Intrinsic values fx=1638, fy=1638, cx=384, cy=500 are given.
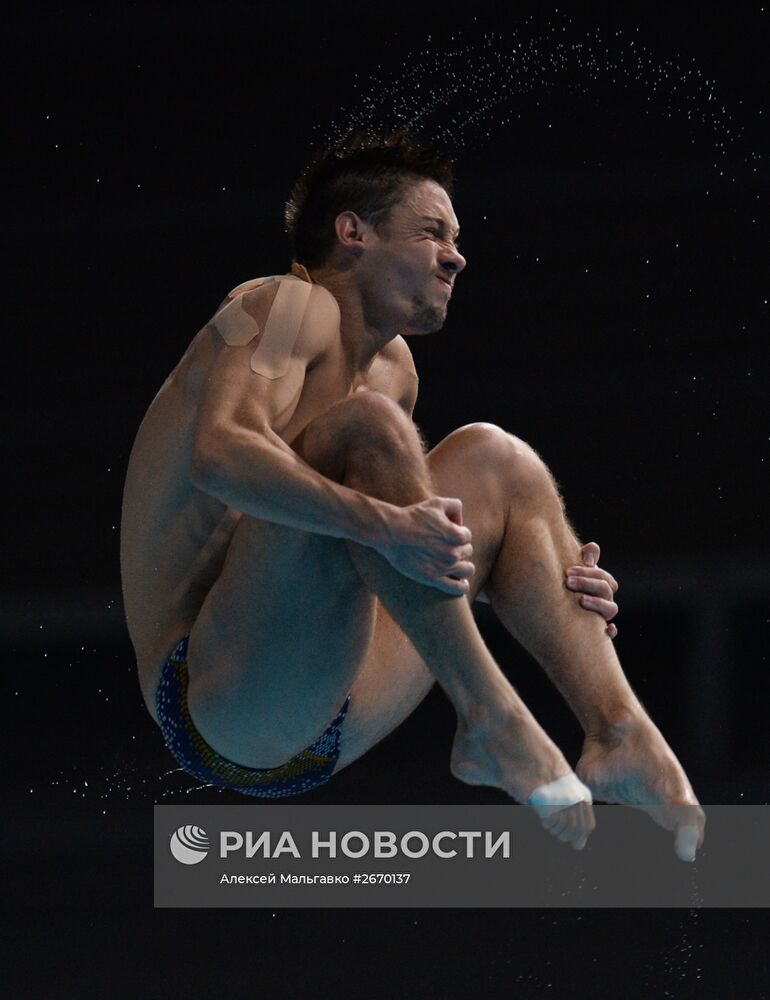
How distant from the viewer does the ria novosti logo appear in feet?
8.48

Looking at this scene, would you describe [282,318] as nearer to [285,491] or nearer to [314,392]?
[314,392]

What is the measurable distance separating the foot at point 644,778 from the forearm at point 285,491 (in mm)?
411

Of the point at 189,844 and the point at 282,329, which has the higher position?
the point at 282,329

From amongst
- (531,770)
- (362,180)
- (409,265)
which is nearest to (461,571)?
(531,770)

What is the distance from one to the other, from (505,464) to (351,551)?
0.89 ft

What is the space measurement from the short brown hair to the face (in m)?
0.02

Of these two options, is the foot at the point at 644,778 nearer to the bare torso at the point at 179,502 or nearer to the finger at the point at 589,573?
the finger at the point at 589,573

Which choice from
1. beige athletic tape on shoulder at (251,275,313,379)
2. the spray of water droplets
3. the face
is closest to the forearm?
beige athletic tape on shoulder at (251,275,313,379)

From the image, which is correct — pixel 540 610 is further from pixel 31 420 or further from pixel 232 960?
pixel 31 420

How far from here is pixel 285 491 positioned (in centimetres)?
186

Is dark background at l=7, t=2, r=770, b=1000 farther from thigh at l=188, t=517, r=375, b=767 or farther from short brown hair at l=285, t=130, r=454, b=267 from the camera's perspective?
thigh at l=188, t=517, r=375, b=767

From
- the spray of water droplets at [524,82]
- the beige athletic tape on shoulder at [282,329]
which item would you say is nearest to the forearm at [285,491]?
the beige athletic tape on shoulder at [282,329]

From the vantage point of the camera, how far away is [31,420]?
12.3ft

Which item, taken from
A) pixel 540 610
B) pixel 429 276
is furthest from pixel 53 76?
pixel 540 610
